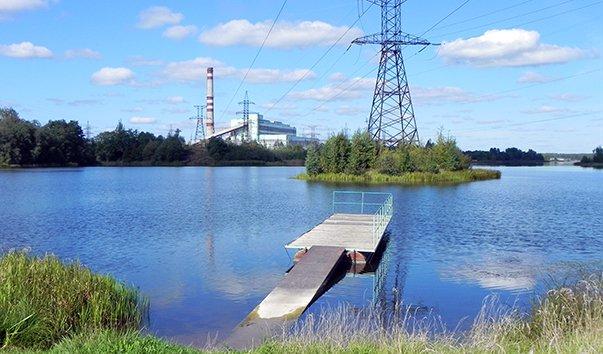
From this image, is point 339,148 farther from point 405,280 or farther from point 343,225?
point 405,280

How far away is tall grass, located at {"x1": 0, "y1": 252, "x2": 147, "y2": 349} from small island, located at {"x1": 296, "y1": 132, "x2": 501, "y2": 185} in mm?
47864

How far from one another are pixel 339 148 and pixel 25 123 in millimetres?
58614

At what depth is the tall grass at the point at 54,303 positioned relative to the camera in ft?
30.8

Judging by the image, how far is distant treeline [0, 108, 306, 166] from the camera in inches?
3691

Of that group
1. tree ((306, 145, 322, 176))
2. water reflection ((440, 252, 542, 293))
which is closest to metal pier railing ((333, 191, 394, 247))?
water reflection ((440, 252, 542, 293))

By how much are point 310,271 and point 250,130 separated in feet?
508

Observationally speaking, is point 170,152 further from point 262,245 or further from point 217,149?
point 262,245

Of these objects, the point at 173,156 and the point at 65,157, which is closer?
the point at 65,157

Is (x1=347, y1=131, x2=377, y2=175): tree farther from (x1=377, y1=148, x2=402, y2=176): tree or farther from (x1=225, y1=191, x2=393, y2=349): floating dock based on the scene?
(x1=225, y1=191, x2=393, y2=349): floating dock

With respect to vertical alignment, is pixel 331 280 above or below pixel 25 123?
below

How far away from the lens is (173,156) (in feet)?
404

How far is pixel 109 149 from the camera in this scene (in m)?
120

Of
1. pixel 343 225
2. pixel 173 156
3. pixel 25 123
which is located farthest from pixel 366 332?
pixel 173 156

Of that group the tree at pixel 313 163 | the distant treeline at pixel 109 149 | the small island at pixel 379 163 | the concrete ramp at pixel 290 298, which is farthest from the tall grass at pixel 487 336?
the distant treeline at pixel 109 149
